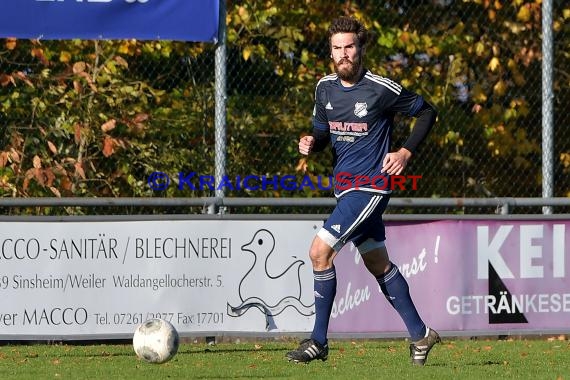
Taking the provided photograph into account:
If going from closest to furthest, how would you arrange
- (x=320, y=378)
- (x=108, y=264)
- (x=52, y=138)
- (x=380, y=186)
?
(x=320, y=378) → (x=380, y=186) → (x=108, y=264) → (x=52, y=138)

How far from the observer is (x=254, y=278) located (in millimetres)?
9703

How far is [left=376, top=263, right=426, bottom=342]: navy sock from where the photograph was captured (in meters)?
7.80

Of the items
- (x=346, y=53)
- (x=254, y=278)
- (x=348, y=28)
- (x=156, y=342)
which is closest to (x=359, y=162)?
(x=346, y=53)

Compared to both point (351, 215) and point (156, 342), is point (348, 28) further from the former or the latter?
point (156, 342)

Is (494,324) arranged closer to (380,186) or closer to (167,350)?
(380,186)

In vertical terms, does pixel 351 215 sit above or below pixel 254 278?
above

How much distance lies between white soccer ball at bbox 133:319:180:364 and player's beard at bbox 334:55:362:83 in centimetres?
192

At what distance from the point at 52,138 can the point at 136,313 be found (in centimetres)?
238

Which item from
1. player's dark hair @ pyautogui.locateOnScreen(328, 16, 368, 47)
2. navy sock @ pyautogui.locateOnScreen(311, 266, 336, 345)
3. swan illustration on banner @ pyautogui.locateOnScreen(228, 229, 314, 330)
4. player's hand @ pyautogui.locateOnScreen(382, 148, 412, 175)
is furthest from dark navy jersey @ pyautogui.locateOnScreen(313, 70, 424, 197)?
swan illustration on banner @ pyautogui.locateOnScreen(228, 229, 314, 330)

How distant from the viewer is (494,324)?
9.99 meters

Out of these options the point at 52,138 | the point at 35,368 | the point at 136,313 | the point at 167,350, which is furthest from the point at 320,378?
the point at 52,138

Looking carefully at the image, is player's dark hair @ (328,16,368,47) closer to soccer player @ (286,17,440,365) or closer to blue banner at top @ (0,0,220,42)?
soccer player @ (286,17,440,365)

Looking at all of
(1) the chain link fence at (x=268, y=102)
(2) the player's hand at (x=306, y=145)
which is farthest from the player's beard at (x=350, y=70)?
(1) the chain link fence at (x=268, y=102)

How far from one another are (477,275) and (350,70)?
2936 mm
